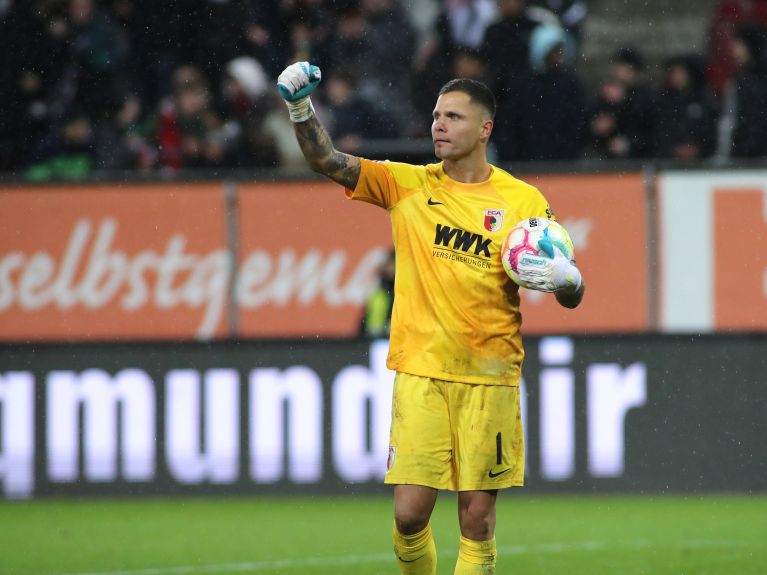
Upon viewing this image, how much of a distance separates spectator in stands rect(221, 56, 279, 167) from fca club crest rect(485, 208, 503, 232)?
23.6 feet

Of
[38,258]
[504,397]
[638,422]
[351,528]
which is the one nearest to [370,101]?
[38,258]

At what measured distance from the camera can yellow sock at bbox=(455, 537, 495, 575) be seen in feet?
19.1

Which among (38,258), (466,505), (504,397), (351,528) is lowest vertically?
(351,528)

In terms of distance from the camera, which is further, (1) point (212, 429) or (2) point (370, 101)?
(2) point (370, 101)

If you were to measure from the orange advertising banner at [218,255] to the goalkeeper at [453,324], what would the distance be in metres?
A: 6.14

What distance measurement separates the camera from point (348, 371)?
1088 cm

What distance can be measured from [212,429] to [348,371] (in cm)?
106

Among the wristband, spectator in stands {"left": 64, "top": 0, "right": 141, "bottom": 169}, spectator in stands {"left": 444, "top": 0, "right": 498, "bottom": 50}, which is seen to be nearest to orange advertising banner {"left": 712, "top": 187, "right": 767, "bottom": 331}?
spectator in stands {"left": 444, "top": 0, "right": 498, "bottom": 50}

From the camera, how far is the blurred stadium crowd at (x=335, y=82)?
12.9 m

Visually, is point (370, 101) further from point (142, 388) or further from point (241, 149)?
point (142, 388)

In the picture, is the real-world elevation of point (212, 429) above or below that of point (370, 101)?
below

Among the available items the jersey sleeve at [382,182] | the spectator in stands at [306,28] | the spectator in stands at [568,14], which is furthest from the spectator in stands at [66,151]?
the jersey sleeve at [382,182]

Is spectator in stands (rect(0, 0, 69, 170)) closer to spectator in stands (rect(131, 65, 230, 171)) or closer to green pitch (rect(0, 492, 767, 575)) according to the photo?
spectator in stands (rect(131, 65, 230, 171))

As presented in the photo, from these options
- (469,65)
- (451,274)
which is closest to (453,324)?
(451,274)
